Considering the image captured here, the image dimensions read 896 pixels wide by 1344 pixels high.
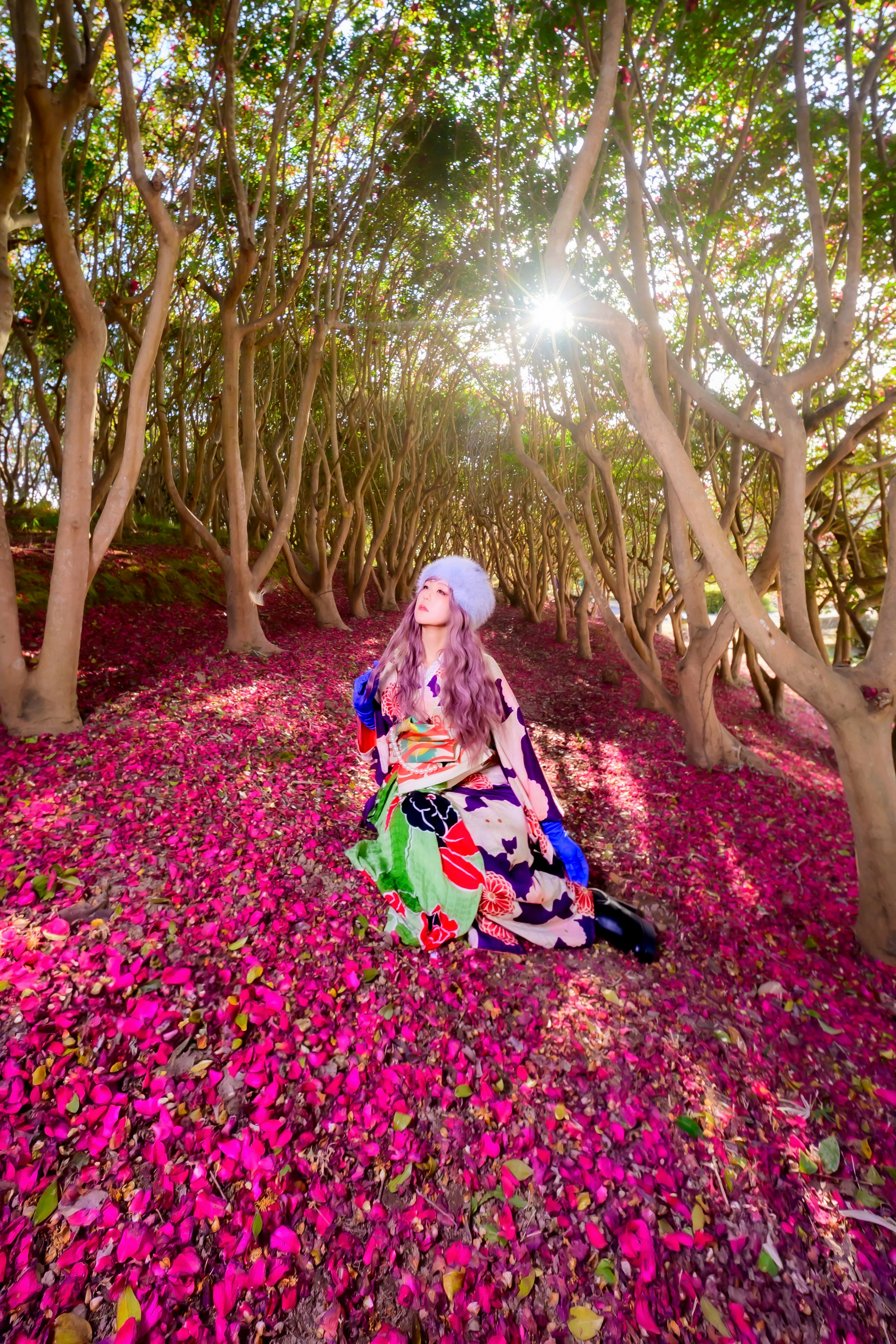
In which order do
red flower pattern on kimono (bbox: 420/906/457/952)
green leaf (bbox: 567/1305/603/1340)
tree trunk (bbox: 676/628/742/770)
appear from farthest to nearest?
tree trunk (bbox: 676/628/742/770)
red flower pattern on kimono (bbox: 420/906/457/952)
green leaf (bbox: 567/1305/603/1340)

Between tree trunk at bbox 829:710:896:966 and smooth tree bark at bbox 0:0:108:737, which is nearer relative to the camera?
tree trunk at bbox 829:710:896:966

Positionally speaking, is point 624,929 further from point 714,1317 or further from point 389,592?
point 389,592

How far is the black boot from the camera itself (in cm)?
341

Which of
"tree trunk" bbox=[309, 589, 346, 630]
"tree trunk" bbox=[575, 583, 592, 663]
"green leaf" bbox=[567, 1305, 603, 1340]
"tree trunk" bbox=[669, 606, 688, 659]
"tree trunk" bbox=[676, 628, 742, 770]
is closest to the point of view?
"green leaf" bbox=[567, 1305, 603, 1340]

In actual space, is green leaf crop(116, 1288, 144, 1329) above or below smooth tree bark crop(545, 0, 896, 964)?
below

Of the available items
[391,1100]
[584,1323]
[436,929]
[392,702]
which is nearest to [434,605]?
[392,702]

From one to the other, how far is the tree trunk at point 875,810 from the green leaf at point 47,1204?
13.0ft

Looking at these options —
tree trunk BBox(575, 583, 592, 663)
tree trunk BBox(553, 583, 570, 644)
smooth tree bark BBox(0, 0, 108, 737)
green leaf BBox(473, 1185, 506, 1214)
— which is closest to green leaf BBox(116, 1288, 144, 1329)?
green leaf BBox(473, 1185, 506, 1214)

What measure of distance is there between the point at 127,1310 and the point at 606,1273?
57.3 inches

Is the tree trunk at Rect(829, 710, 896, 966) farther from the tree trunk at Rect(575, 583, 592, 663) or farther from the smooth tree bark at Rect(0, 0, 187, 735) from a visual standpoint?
the tree trunk at Rect(575, 583, 592, 663)

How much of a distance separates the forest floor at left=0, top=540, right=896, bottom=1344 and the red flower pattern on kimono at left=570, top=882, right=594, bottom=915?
22 cm

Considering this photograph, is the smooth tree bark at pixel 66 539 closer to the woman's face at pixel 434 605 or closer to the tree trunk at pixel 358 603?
the woman's face at pixel 434 605

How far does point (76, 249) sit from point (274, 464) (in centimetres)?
822

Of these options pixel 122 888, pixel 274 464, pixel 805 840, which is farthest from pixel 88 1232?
pixel 274 464
